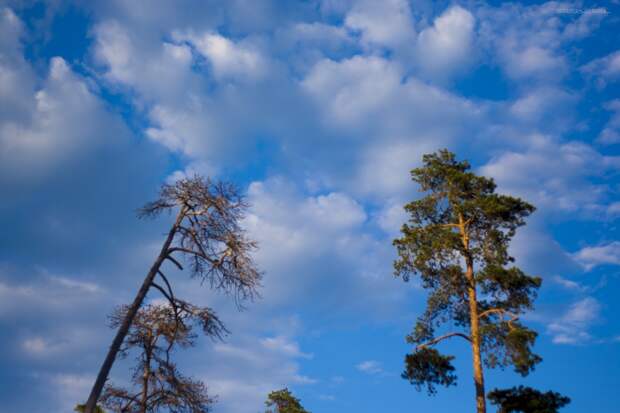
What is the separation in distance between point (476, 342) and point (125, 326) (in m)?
13.4

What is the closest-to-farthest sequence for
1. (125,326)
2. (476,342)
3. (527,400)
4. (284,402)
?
(125,326) → (527,400) → (476,342) → (284,402)

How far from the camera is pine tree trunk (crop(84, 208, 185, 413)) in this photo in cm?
934

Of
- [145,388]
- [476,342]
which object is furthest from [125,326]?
[476,342]

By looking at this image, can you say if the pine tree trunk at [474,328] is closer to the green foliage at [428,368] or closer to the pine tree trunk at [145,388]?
the green foliage at [428,368]

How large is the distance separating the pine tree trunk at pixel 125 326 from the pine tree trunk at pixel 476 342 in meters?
12.5

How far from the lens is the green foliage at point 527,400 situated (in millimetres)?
16016

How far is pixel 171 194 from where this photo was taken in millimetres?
11844

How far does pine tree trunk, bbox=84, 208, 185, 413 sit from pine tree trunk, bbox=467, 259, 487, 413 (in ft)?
40.9

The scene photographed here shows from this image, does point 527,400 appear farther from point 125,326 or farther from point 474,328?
point 125,326

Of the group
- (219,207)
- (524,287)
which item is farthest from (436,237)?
(219,207)

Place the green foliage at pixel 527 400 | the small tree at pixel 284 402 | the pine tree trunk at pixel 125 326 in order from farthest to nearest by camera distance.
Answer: the small tree at pixel 284 402
the green foliage at pixel 527 400
the pine tree trunk at pixel 125 326

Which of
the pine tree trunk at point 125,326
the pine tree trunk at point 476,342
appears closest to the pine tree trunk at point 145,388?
the pine tree trunk at point 125,326

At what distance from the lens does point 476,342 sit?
1827 cm

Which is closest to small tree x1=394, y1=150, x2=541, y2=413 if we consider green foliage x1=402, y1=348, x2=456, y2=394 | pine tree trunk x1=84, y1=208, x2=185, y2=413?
green foliage x1=402, y1=348, x2=456, y2=394
